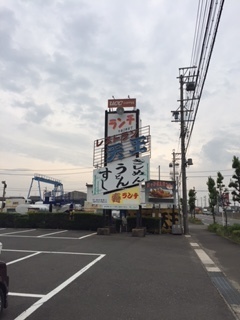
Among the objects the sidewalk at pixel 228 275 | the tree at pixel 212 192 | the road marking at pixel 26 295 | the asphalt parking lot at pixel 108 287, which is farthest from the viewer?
the tree at pixel 212 192

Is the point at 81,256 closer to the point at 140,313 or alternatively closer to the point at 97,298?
the point at 97,298

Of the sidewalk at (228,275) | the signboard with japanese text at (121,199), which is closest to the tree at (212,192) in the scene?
the signboard with japanese text at (121,199)

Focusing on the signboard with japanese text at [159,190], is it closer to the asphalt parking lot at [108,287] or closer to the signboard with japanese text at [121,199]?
the signboard with japanese text at [121,199]

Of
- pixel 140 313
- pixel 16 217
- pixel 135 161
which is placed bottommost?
pixel 140 313

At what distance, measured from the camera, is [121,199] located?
2133cm

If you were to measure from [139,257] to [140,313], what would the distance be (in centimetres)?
640

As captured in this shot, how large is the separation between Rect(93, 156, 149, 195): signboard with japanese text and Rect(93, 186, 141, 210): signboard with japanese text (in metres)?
0.31

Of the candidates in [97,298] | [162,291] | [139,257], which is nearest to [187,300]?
[162,291]

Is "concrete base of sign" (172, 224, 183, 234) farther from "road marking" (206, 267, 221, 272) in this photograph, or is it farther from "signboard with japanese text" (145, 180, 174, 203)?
"road marking" (206, 267, 221, 272)

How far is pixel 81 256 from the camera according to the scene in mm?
11953

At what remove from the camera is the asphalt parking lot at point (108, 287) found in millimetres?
5691

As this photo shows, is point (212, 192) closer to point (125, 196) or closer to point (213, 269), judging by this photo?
point (125, 196)

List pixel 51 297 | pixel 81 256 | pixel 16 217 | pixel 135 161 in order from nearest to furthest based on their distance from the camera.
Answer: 1. pixel 51 297
2. pixel 81 256
3. pixel 135 161
4. pixel 16 217

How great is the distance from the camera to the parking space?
605 cm
